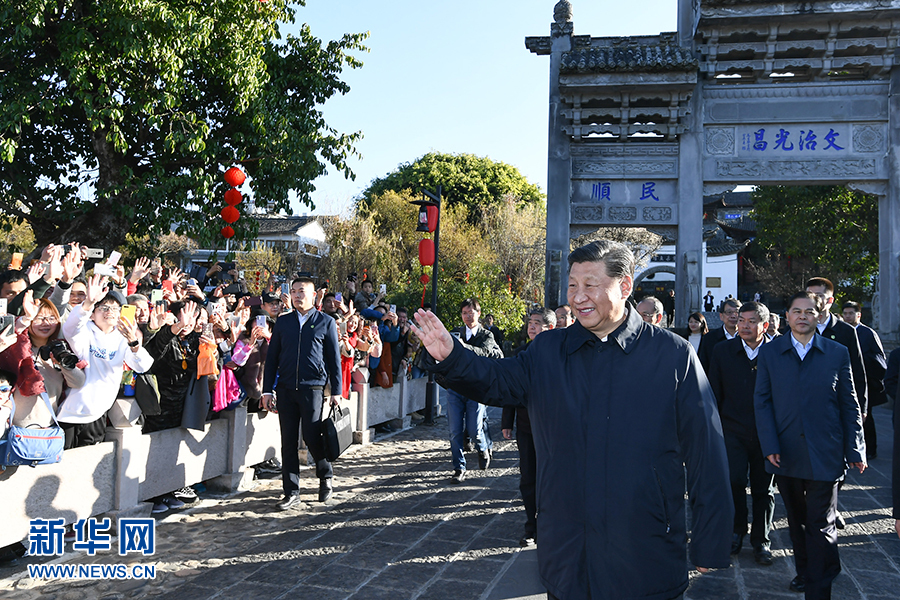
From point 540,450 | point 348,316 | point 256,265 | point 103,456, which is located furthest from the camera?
point 256,265

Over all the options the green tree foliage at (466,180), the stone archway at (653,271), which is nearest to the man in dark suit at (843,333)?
the green tree foliage at (466,180)

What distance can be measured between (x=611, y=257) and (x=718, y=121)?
36.0ft

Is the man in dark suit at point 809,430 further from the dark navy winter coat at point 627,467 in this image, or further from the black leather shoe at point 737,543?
the dark navy winter coat at point 627,467

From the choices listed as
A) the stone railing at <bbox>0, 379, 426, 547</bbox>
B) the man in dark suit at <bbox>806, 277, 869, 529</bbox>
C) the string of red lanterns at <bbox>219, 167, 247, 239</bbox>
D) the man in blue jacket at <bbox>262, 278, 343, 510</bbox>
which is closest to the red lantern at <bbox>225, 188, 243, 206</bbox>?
the string of red lanterns at <bbox>219, 167, 247, 239</bbox>

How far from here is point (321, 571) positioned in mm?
4285

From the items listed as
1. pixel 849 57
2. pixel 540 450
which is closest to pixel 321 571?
pixel 540 450

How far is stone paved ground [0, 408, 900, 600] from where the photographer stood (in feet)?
13.2

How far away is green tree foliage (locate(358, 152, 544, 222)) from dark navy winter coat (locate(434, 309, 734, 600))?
32.4 meters

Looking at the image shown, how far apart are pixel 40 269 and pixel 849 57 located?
12.9 m

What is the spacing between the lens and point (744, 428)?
4.80 meters

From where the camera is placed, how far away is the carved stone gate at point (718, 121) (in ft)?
37.9

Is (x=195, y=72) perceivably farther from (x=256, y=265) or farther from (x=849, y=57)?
(x=256, y=265)

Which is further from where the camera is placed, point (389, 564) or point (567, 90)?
point (567, 90)

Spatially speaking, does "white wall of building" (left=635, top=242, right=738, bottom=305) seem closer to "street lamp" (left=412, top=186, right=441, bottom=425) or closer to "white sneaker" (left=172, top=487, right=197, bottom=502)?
"street lamp" (left=412, top=186, right=441, bottom=425)
